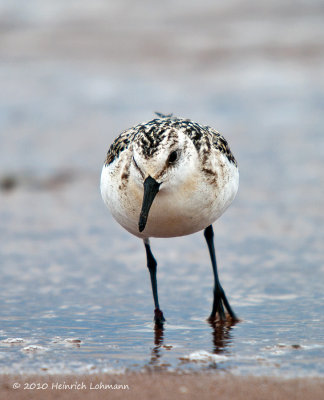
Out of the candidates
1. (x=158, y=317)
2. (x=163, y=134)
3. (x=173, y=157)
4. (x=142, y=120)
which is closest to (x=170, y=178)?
(x=173, y=157)

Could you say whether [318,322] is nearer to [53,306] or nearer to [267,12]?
[53,306]

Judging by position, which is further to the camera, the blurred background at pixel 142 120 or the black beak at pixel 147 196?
the blurred background at pixel 142 120

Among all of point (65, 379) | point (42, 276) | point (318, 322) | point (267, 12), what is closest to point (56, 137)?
point (42, 276)

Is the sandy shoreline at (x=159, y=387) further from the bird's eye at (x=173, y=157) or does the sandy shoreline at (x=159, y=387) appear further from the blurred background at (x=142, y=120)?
the bird's eye at (x=173, y=157)

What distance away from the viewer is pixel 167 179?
5176 mm

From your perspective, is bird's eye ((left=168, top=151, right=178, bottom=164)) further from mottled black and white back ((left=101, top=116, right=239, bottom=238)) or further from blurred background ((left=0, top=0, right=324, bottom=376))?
blurred background ((left=0, top=0, right=324, bottom=376))

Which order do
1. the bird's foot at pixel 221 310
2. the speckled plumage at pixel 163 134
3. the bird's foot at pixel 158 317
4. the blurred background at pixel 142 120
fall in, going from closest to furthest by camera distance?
the speckled plumage at pixel 163 134, the bird's foot at pixel 158 317, the bird's foot at pixel 221 310, the blurred background at pixel 142 120

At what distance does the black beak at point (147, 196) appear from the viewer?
5.09 m

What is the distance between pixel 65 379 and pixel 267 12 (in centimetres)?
1762

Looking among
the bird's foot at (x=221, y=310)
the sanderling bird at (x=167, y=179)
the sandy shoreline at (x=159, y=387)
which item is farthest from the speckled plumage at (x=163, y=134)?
the sandy shoreline at (x=159, y=387)

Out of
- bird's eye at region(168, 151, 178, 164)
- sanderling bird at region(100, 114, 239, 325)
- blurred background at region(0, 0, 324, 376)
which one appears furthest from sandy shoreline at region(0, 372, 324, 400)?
bird's eye at region(168, 151, 178, 164)

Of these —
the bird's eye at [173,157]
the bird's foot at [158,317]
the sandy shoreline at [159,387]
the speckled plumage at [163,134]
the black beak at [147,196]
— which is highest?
the speckled plumage at [163,134]

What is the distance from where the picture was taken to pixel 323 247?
8.13 meters

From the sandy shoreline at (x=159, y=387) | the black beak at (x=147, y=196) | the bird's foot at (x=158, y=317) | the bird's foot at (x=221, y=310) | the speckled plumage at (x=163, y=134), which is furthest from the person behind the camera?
the bird's foot at (x=221, y=310)
